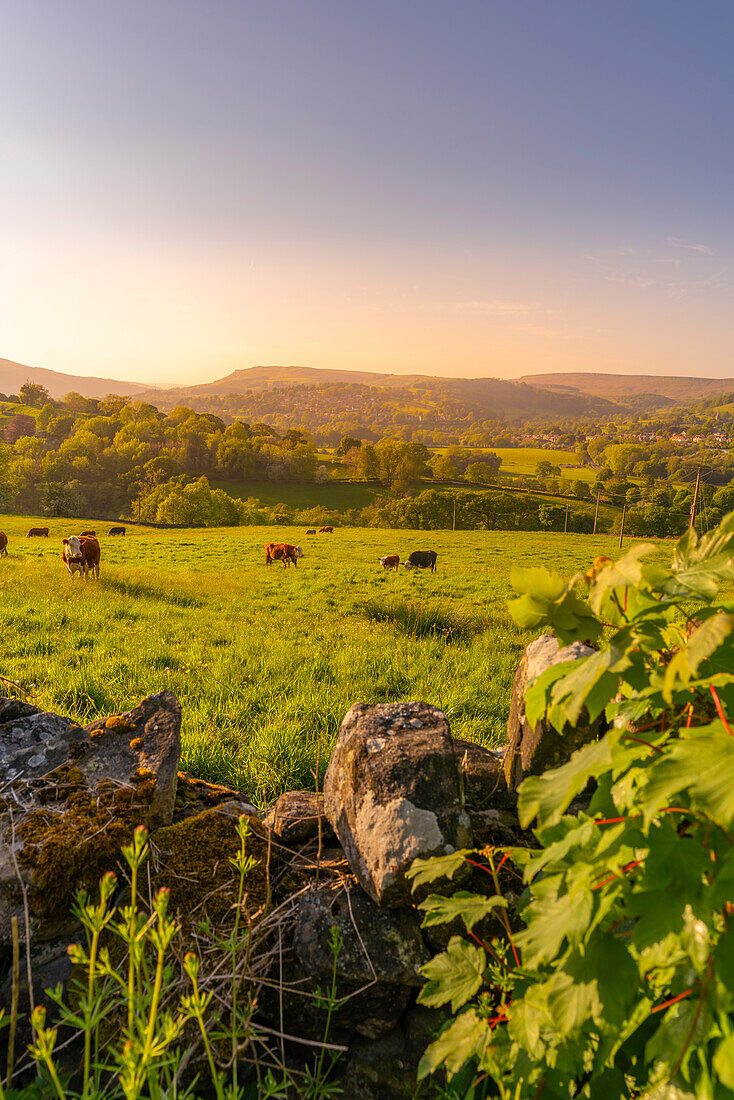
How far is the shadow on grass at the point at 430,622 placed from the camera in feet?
35.2

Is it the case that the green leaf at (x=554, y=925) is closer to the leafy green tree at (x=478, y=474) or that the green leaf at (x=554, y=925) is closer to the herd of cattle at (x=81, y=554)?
the herd of cattle at (x=81, y=554)

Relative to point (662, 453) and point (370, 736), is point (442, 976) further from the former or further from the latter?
point (662, 453)

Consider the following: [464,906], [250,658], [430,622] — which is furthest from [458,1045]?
[430,622]

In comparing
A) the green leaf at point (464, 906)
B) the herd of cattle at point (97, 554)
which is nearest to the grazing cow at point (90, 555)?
the herd of cattle at point (97, 554)

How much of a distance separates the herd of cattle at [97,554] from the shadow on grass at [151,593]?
5.63 ft

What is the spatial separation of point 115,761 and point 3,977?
3.58ft

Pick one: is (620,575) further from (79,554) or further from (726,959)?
(79,554)

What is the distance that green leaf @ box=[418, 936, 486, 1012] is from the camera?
5.82 feet

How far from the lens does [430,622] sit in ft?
37.4

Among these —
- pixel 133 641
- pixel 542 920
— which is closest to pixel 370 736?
pixel 542 920

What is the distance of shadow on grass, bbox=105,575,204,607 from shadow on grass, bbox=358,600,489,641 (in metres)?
5.04

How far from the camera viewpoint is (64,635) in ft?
27.4

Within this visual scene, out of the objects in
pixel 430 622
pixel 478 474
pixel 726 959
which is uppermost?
pixel 726 959

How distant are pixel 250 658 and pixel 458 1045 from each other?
6.14 metres
